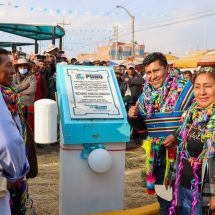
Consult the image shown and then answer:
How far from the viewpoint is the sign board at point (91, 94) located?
10.8ft

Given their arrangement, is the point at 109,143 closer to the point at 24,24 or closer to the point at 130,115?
the point at 130,115

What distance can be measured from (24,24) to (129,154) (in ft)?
15.1

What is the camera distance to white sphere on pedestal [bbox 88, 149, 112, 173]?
3205 millimetres

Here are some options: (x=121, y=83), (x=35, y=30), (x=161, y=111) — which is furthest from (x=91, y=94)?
(x=35, y=30)

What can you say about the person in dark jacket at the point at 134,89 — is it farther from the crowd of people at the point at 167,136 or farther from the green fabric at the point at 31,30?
the crowd of people at the point at 167,136

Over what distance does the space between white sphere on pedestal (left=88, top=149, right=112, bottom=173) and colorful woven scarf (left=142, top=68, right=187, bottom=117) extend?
579mm

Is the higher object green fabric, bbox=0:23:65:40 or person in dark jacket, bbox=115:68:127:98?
green fabric, bbox=0:23:65:40

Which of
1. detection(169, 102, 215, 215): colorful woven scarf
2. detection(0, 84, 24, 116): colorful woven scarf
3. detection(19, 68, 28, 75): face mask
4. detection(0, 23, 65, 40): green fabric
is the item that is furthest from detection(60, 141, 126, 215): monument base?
detection(0, 23, 65, 40): green fabric

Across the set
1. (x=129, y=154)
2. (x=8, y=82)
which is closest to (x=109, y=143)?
(x=8, y=82)

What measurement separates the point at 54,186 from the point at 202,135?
3.00 metres

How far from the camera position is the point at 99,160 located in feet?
10.5

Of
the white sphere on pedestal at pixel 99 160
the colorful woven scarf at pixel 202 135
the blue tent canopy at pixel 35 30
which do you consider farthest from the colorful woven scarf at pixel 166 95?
the blue tent canopy at pixel 35 30

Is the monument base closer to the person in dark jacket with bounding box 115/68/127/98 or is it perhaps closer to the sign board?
the sign board

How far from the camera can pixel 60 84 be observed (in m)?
3.35
